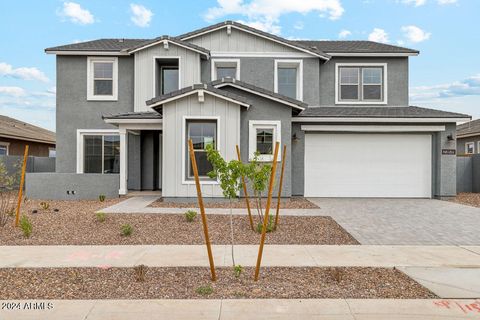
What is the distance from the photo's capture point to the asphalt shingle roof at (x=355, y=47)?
1648 cm

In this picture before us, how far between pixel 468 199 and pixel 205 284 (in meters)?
13.7

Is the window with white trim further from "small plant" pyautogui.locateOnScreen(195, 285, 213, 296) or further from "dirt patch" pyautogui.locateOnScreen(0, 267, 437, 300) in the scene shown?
"small plant" pyautogui.locateOnScreen(195, 285, 213, 296)

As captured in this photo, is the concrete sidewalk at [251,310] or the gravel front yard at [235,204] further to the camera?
the gravel front yard at [235,204]

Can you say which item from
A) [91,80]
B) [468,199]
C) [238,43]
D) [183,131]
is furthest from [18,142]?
[468,199]

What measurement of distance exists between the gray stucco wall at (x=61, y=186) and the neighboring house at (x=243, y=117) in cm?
4

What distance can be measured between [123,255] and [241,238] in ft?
8.28

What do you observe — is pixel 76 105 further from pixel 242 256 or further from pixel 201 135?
pixel 242 256

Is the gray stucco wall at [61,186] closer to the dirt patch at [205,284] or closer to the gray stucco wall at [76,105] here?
the gray stucco wall at [76,105]

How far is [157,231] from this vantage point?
316 inches

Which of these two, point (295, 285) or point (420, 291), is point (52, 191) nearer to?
point (295, 285)

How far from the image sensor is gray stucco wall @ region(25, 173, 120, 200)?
43.9 feet

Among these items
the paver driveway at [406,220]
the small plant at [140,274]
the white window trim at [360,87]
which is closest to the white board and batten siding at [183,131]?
the paver driveway at [406,220]

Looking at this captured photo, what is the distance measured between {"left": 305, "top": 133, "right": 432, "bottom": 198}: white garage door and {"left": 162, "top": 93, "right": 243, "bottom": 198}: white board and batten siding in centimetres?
398

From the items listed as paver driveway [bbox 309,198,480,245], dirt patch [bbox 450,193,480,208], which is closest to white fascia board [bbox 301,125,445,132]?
paver driveway [bbox 309,198,480,245]
